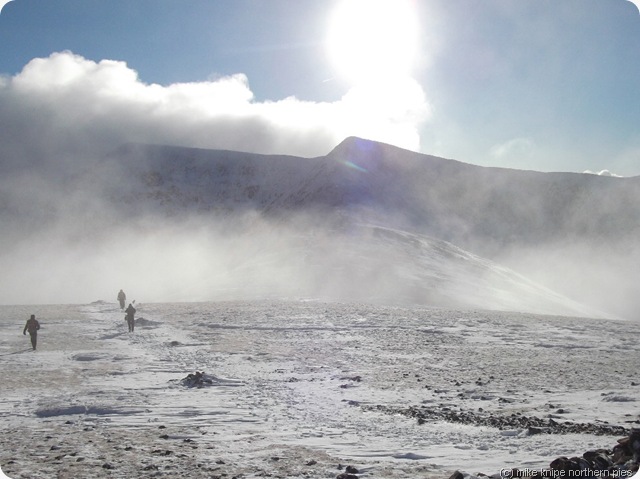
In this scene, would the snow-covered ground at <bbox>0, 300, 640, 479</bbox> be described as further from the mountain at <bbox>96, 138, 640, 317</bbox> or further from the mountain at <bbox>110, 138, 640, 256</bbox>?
the mountain at <bbox>110, 138, 640, 256</bbox>

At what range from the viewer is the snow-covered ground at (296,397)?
862cm

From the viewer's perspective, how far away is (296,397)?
13.1 m

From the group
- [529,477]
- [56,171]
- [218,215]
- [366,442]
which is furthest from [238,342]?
[56,171]

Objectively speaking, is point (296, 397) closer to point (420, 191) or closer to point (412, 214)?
point (412, 214)

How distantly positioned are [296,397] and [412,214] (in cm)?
9720

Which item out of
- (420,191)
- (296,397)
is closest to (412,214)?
(420,191)

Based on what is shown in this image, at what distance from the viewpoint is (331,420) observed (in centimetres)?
1112

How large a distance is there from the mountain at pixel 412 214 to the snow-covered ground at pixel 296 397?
2998 cm

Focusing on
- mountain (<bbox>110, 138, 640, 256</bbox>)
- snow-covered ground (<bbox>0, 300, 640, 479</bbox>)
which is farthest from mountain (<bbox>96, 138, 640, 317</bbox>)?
snow-covered ground (<bbox>0, 300, 640, 479</bbox>)

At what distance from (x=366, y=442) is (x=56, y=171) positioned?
6657 inches

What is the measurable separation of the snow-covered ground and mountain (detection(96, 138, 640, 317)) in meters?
30.0

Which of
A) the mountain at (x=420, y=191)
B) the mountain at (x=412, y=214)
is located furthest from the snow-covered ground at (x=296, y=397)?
the mountain at (x=420, y=191)

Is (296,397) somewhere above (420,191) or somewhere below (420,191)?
below

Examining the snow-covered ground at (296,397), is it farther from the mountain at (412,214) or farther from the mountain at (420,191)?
the mountain at (420,191)
